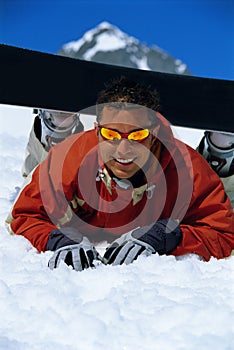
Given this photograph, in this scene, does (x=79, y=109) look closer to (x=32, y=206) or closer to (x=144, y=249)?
(x=32, y=206)

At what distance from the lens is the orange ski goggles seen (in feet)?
3.98

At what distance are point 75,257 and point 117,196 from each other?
0.95 feet

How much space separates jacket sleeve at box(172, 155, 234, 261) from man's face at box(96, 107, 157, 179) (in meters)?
0.18

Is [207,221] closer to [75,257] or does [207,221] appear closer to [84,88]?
[75,257]

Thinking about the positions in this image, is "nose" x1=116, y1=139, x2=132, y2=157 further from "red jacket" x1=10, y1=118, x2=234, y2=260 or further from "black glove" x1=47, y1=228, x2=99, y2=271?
"black glove" x1=47, y1=228, x2=99, y2=271

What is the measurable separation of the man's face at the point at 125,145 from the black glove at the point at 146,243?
154mm

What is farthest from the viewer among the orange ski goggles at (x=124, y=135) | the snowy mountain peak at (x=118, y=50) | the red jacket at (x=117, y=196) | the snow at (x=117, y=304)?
the snowy mountain peak at (x=118, y=50)

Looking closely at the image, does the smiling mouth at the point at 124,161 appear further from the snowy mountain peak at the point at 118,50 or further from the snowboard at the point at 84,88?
the snowy mountain peak at the point at 118,50

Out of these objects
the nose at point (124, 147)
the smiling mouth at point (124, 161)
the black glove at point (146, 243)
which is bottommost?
the black glove at point (146, 243)

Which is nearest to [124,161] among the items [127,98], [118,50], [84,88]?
[127,98]

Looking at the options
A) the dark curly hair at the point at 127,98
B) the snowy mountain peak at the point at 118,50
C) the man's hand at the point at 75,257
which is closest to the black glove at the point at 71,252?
the man's hand at the point at 75,257

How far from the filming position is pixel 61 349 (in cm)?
74

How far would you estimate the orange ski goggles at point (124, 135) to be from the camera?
1.21 m

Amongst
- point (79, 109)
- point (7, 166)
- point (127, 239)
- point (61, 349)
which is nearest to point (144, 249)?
point (127, 239)
